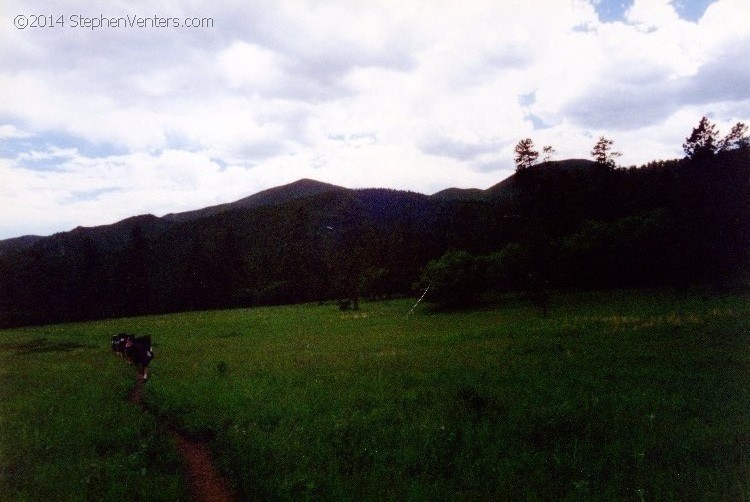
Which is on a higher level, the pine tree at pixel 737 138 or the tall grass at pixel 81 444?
the pine tree at pixel 737 138

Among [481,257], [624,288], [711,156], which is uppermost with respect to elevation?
[711,156]

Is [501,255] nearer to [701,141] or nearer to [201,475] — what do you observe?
[701,141]

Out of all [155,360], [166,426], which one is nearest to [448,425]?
[166,426]

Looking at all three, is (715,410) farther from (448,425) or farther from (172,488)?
(172,488)

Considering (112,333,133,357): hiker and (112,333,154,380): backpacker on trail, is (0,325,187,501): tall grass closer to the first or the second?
(112,333,154,380): backpacker on trail

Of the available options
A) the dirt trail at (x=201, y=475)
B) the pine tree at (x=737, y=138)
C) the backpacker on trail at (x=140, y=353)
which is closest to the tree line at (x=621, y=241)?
the pine tree at (x=737, y=138)

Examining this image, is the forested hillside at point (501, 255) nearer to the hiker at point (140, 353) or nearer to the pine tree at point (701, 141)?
the pine tree at point (701, 141)

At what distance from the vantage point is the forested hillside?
41.2 m

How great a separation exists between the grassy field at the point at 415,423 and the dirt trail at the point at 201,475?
9.9 inches

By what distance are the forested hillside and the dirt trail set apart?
30278 millimetres

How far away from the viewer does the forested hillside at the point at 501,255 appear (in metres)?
41.2

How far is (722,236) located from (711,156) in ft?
33.8

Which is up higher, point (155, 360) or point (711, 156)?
point (711, 156)

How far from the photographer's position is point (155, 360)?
23.2 meters
